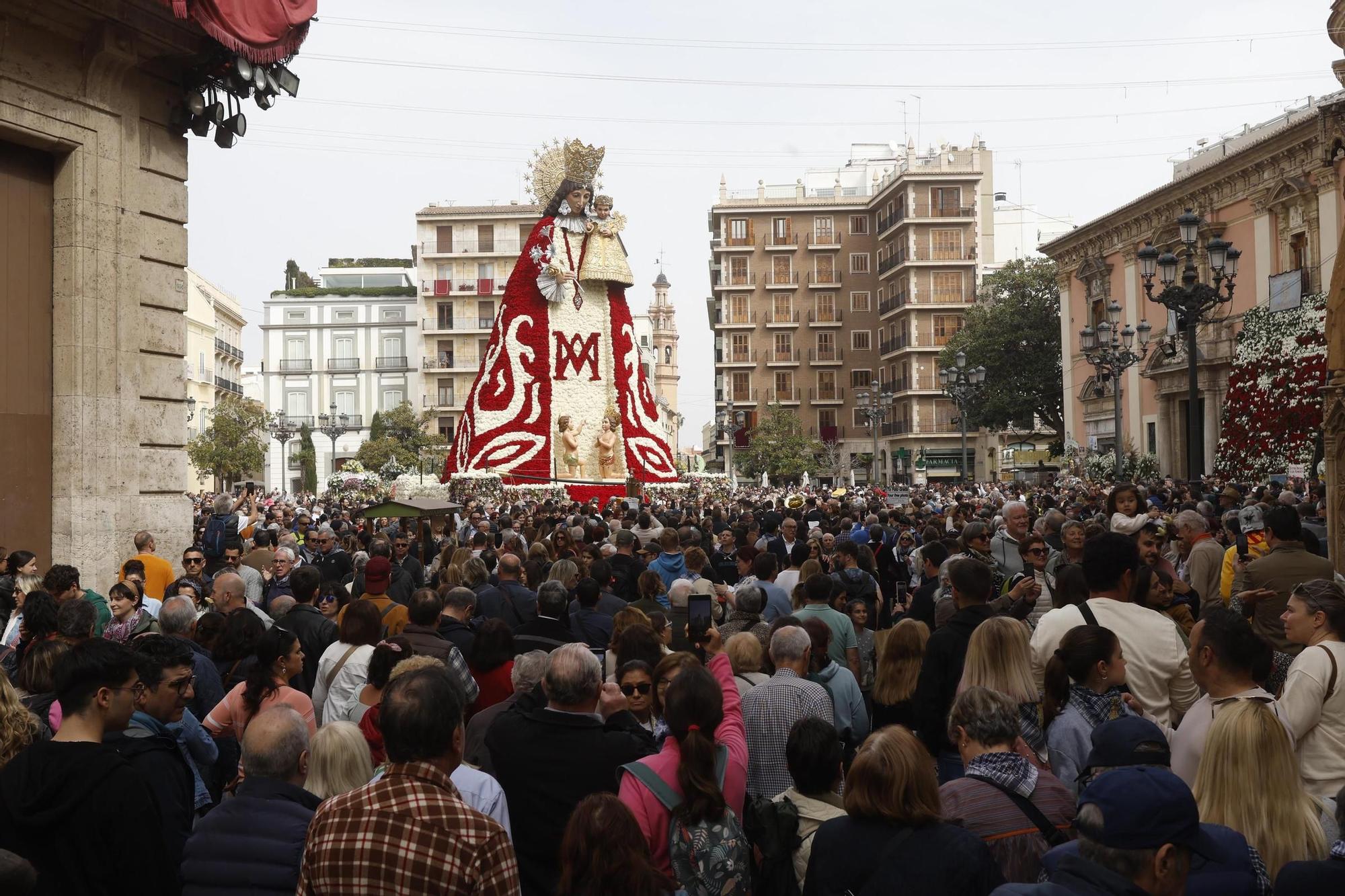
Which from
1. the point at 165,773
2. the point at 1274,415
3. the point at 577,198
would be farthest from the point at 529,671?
the point at 577,198

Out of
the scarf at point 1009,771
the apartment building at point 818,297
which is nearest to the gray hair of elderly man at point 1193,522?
the scarf at point 1009,771

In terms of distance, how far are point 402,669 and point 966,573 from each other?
2744mm

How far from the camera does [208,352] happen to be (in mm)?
63594

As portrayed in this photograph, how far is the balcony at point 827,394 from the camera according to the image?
241ft

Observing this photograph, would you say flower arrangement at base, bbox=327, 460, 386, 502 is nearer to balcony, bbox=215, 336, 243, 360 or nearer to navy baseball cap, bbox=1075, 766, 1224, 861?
navy baseball cap, bbox=1075, 766, 1224, 861

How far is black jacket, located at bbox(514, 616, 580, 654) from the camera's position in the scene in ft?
23.3

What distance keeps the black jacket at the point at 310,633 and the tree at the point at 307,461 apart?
210ft

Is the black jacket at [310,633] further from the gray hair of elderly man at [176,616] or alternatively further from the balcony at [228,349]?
the balcony at [228,349]

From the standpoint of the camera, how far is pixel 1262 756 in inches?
151

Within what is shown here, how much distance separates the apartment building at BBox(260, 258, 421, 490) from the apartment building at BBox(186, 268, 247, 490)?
254cm

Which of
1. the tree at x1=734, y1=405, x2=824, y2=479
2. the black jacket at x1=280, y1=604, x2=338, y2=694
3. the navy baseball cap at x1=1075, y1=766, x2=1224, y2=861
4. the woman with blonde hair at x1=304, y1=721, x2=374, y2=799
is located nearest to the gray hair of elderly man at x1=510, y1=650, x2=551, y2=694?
the woman with blonde hair at x1=304, y1=721, x2=374, y2=799

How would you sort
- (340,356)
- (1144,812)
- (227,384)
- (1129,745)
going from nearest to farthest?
(1144,812)
(1129,745)
(227,384)
(340,356)

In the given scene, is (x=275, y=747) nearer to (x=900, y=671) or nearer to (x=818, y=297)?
(x=900, y=671)

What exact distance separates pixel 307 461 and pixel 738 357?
24754 mm
